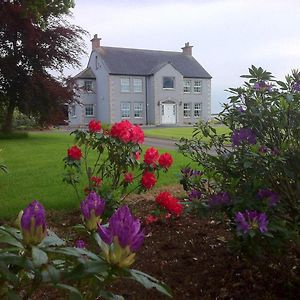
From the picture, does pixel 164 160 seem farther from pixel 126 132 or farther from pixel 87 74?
pixel 87 74

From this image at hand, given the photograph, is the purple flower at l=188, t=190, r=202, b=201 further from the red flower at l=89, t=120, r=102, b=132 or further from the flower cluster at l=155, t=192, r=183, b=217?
the red flower at l=89, t=120, r=102, b=132

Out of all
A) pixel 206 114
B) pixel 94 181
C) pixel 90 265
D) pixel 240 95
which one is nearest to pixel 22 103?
pixel 94 181

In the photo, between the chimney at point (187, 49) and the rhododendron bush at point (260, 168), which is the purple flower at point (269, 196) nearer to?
the rhododendron bush at point (260, 168)

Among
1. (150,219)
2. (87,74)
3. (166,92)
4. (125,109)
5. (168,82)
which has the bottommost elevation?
(150,219)

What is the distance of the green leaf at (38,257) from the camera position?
1071 millimetres

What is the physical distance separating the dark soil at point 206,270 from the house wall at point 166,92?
35.6m

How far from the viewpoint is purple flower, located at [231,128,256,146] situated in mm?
2850

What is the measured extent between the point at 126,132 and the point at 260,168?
2094 millimetres

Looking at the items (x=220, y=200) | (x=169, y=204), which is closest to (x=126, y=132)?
(x=169, y=204)

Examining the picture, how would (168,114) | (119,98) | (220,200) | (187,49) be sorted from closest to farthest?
(220,200)
(119,98)
(168,114)
(187,49)

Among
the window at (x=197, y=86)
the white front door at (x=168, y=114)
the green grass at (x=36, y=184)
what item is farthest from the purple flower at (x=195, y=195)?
the window at (x=197, y=86)

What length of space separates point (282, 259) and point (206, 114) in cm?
3958

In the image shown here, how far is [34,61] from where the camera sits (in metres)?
20.5

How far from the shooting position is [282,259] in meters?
3.28
